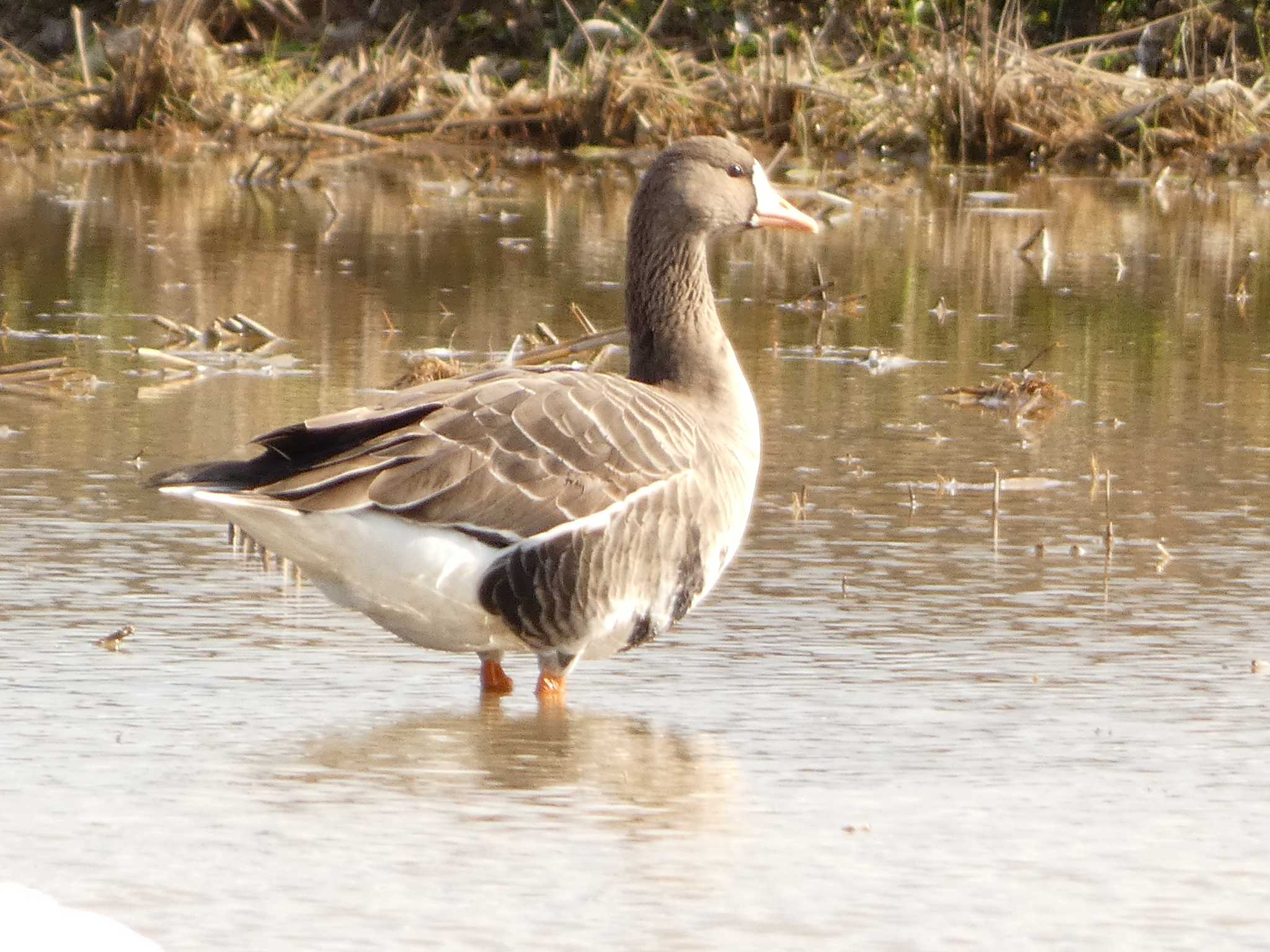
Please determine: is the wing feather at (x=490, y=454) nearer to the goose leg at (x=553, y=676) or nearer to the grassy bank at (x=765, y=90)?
the goose leg at (x=553, y=676)

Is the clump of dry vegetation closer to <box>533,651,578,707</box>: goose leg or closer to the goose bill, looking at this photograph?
the goose bill

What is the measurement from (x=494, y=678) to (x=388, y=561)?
507 millimetres

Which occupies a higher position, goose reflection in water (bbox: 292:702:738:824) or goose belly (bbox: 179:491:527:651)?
goose belly (bbox: 179:491:527:651)

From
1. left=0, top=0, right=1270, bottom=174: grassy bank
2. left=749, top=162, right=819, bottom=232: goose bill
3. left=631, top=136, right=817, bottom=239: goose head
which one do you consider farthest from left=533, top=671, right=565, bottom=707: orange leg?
left=0, top=0, right=1270, bottom=174: grassy bank

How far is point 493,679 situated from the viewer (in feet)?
16.1

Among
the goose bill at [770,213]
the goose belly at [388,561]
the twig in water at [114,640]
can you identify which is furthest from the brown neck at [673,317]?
the twig in water at [114,640]

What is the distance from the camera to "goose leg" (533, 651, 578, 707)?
4.81 meters

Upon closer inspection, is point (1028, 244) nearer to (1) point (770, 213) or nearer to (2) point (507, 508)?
(1) point (770, 213)

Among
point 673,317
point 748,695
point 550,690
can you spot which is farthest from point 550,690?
point 673,317

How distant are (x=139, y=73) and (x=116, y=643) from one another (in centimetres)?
1356

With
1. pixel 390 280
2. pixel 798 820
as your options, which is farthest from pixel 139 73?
pixel 798 820

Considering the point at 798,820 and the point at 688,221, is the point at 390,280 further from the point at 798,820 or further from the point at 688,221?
the point at 798,820

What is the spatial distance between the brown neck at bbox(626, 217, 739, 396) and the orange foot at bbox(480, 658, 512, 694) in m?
0.94

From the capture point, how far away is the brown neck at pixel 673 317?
18.0 ft
